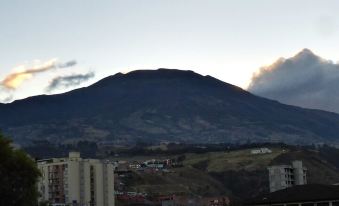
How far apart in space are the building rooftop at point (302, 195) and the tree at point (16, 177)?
5667 centimetres

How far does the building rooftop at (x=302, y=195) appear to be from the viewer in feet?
449

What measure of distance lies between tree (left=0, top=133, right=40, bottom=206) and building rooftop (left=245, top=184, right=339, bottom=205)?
56666 mm

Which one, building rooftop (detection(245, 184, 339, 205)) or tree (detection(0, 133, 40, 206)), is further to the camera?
building rooftop (detection(245, 184, 339, 205))

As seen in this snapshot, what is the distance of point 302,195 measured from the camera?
141m

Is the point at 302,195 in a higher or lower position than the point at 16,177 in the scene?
lower

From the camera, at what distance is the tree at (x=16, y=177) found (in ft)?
314

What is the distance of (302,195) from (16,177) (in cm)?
6221

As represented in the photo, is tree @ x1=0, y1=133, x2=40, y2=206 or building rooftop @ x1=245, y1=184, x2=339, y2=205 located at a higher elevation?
tree @ x1=0, y1=133, x2=40, y2=206

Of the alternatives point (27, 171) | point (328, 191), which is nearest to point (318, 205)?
point (328, 191)

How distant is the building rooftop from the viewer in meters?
137

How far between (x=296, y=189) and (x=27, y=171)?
66.8 meters

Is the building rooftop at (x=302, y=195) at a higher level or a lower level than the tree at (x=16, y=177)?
lower

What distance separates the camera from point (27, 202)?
319 feet

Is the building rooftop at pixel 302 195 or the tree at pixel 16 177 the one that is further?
the building rooftop at pixel 302 195
